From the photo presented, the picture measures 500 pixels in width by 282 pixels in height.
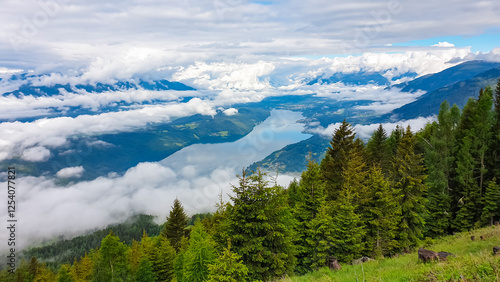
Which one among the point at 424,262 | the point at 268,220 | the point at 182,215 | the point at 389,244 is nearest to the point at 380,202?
the point at 389,244

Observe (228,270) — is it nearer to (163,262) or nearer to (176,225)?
(163,262)

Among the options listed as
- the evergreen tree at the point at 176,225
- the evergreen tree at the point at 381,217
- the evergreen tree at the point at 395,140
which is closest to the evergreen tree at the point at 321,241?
the evergreen tree at the point at 381,217

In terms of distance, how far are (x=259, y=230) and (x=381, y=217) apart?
47.7ft

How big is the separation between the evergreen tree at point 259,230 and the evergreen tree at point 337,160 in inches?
595

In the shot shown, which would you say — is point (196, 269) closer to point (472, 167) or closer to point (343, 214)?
point (343, 214)

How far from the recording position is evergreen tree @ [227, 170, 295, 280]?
57.4 ft

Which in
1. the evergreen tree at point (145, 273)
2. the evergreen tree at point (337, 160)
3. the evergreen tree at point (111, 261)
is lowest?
the evergreen tree at point (145, 273)

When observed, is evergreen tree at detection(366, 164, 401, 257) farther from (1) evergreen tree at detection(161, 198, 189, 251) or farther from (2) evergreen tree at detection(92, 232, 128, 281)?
(1) evergreen tree at detection(161, 198, 189, 251)

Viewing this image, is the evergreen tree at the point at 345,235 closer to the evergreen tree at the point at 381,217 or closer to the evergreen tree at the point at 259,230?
the evergreen tree at the point at 381,217

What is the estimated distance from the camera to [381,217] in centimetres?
2617

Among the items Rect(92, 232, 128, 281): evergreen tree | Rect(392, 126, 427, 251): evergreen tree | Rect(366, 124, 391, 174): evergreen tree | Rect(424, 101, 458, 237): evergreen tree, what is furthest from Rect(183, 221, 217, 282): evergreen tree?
Rect(424, 101, 458, 237): evergreen tree

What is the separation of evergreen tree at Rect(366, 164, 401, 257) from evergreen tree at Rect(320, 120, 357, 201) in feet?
17.6

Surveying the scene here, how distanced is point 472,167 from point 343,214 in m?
26.3

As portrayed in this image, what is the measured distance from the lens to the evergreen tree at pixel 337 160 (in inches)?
1278
